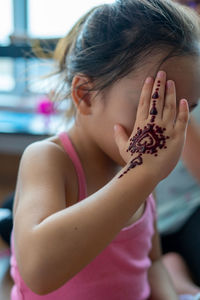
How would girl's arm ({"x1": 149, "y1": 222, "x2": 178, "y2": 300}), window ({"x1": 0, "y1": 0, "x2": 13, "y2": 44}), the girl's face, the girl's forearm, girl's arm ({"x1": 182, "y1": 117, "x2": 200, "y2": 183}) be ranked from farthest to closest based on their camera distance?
window ({"x1": 0, "y1": 0, "x2": 13, "y2": 44}), girl's arm ({"x1": 182, "y1": 117, "x2": 200, "y2": 183}), girl's arm ({"x1": 149, "y1": 222, "x2": 178, "y2": 300}), the girl's face, the girl's forearm

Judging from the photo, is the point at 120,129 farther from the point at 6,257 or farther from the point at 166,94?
the point at 6,257

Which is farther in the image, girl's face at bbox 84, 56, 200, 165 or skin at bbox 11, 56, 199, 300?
girl's face at bbox 84, 56, 200, 165

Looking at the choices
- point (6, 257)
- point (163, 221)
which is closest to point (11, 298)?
point (6, 257)

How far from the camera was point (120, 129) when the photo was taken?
0.66 m

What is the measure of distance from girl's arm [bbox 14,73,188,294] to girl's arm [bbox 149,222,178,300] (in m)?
0.42

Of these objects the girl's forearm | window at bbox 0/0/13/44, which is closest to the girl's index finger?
the girl's forearm

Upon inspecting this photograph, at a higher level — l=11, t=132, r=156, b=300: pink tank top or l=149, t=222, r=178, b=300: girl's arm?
l=11, t=132, r=156, b=300: pink tank top

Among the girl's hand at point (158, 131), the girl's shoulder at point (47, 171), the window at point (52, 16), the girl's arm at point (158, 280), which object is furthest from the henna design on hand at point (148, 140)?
the window at point (52, 16)

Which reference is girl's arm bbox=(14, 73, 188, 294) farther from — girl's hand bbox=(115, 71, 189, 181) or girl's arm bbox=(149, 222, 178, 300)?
girl's arm bbox=(149, 222, 178, 300)

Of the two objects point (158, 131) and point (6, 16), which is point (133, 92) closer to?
point (158, 131)

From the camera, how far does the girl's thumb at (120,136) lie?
2.10 ft

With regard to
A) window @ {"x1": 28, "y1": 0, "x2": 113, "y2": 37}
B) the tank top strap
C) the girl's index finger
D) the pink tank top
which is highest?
the girl's index finger

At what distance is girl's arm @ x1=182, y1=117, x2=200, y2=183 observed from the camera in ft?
A: 3.46

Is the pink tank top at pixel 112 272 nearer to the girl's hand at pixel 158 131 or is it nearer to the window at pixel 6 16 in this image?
the girl's hand at pixel 158 131
